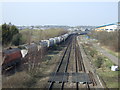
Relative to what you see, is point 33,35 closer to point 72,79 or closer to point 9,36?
point 9,36

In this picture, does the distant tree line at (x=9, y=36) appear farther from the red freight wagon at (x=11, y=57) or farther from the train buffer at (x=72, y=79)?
the train buffer at (x=72, y=79)

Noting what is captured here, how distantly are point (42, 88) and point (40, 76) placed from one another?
286 cm

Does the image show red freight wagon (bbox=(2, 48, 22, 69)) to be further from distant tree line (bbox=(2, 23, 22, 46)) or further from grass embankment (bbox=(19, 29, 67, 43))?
distant tree line (bbox=(2, 23, 22, 46))

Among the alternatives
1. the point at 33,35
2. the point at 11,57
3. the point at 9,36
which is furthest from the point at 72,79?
the point at 33,35

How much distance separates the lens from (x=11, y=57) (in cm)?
1420

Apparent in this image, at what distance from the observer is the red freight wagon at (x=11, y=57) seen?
43.1 feet

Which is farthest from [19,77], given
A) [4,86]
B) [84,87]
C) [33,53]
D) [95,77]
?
[95,77]

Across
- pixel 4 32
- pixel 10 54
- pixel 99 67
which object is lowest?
pixel 99 67

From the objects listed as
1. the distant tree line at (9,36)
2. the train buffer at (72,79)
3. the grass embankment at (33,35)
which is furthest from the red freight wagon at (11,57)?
the distant tree line at (9,36)

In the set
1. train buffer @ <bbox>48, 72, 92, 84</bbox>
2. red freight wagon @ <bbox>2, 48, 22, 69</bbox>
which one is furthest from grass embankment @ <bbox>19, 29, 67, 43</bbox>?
train buffer @ <bbox>48, 72, 92, 84</bbox>

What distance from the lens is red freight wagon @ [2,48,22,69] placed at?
1315 cm

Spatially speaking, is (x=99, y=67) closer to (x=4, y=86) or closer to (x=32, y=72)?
(x=32, y=72)

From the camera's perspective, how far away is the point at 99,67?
15766mm

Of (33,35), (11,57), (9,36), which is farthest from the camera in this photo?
(33,35)
